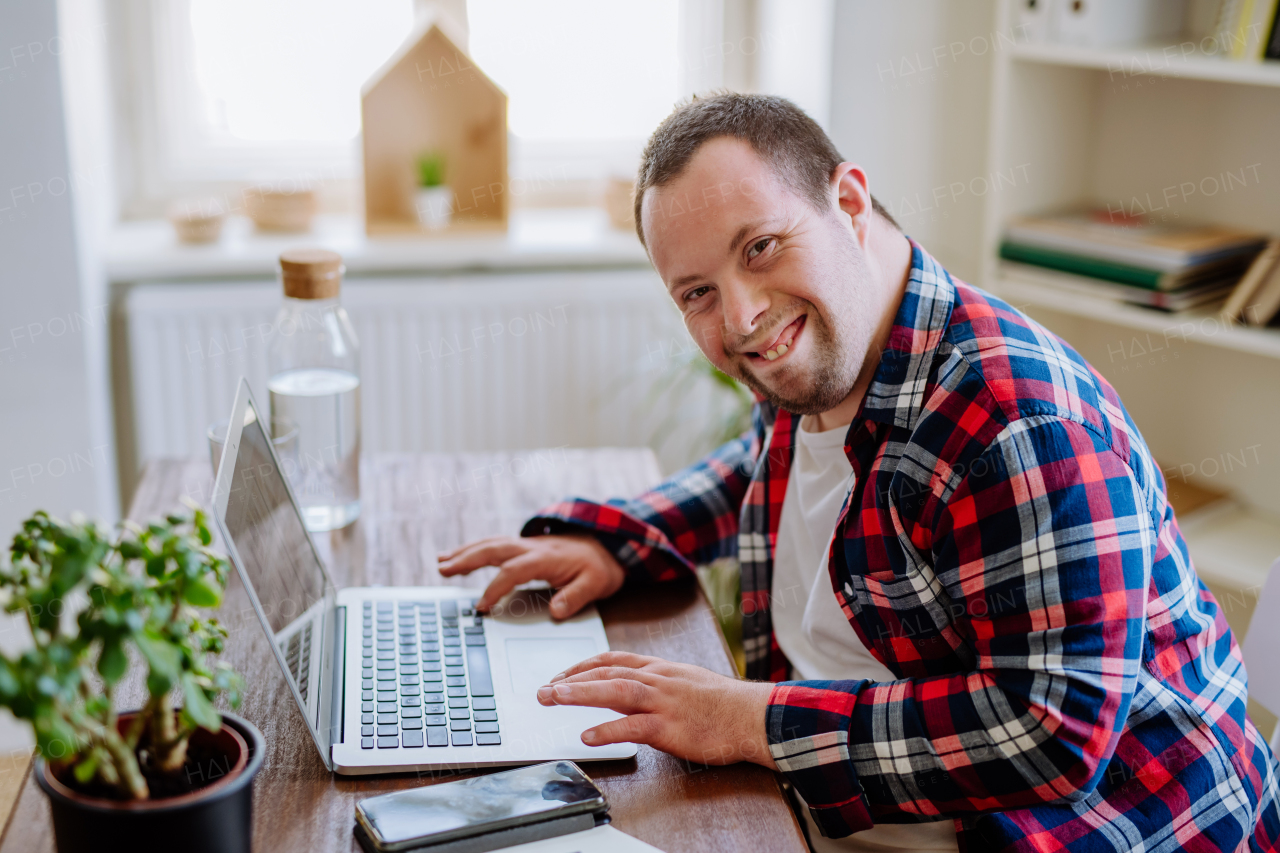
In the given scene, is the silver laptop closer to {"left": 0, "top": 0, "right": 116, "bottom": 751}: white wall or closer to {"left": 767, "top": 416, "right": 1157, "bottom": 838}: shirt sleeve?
{"left": 767, "top": 416, "right": 1157, "bottom": 838}: shirt sleeve

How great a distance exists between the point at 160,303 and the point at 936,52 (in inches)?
61.2

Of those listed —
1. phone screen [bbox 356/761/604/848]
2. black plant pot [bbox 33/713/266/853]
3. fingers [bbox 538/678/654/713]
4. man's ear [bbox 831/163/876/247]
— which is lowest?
phone screen [bbox 356/761/604/848]

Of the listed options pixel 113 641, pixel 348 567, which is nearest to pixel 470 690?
pixel 348 567

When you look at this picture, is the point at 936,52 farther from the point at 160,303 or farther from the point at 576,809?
the point at 576,809

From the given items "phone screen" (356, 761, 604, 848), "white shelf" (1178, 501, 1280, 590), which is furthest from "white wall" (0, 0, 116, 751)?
"white shelf" (1178, 501, 1280, 590)

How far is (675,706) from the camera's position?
3.15 ft

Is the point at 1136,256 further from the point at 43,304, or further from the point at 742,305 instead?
the point at 43,304

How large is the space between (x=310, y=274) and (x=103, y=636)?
0.78 meters

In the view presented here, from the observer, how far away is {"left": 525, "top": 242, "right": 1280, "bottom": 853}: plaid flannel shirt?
2.97ft

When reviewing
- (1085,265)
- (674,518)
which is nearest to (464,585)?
(674,518)

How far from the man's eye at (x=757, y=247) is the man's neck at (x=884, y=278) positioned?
136mm

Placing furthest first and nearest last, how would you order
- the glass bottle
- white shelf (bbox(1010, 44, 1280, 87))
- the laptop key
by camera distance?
white shelf (bbox(1010, 44, 1280, 87)), the glass bottle, the laptop key

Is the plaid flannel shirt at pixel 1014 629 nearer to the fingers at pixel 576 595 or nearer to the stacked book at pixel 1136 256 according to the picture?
the fingers at pixel 576 595

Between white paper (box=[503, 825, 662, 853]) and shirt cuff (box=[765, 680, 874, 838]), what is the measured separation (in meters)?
0.16
